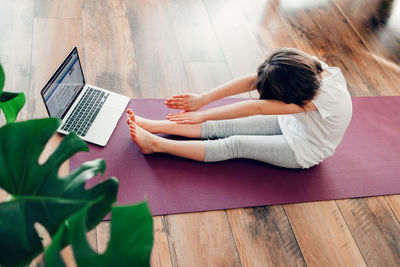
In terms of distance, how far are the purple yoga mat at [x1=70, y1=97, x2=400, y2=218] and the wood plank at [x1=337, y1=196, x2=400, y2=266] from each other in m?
0.05

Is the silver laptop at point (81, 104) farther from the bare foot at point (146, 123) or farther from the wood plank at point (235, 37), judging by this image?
the wood plank at point (235, 37)

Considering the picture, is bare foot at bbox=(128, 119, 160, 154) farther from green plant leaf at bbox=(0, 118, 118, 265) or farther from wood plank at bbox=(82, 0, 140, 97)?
green plant leaf at bbox=(0, 118, 118, 265)

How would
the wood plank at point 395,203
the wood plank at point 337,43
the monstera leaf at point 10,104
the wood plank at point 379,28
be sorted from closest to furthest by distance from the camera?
the monstera leaf at point 10,104
the wood plank at point 395,203
the wood plank at point 337,43
the wood plank at point 379,28

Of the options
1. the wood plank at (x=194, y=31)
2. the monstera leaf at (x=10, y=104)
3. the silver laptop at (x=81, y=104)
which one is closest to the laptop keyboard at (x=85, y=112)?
the silver laptop at (x=81, y=104)

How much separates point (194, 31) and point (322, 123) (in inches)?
41.1

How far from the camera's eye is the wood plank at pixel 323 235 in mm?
1422

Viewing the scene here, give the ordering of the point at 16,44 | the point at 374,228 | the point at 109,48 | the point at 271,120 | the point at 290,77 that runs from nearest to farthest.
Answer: the point at 290,77
the point at 374,228
the point at 271,120
the point at 16,44
the point at 109,48

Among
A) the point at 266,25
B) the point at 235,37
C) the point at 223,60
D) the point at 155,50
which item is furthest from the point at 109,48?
the point at 266,25

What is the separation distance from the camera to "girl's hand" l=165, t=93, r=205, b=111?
5.15 ft

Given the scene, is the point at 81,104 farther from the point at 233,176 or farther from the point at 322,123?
the point at 322,123

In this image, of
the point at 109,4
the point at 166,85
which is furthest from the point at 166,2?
the point at 166,85

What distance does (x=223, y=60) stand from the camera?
80.7 inches

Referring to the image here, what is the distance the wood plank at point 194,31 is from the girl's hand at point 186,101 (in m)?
0.49

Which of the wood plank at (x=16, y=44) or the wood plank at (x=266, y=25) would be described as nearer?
the wood plank at (x=16, y=44)
